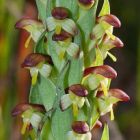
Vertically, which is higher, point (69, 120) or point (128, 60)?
point (69, 120)

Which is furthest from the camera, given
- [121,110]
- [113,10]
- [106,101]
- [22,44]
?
[121,110]

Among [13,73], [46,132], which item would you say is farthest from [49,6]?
[13,73]

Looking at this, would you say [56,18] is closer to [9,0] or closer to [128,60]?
[9,0]

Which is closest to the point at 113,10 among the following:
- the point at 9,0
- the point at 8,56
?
the point at 9,0

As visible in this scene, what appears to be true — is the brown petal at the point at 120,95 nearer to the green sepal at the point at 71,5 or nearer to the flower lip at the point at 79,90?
the flower lip at the point at 79,90

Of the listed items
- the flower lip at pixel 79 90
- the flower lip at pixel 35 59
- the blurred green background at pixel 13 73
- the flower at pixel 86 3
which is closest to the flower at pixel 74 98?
the flower lip at pixel 79 90
